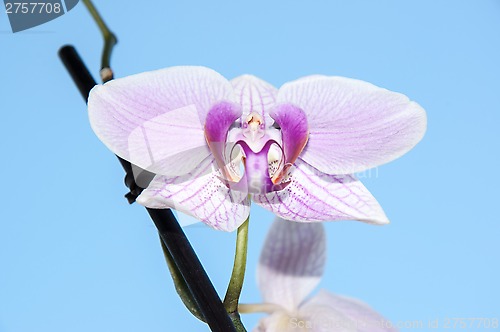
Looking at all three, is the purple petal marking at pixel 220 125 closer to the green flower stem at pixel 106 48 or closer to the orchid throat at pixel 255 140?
the orchid throat at pixel 255 140

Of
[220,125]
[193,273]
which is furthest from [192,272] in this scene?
[220,125]

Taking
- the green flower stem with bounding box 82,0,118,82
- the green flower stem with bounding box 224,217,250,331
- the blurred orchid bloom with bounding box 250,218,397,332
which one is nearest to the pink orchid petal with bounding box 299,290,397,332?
the blurred orchid bloom with bounding box 250,218,397,332

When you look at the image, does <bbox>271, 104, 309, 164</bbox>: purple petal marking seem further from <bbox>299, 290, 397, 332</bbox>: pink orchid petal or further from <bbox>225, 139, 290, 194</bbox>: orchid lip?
<bbox>299, 290, 397, 332</bbox>: pink orchid petal

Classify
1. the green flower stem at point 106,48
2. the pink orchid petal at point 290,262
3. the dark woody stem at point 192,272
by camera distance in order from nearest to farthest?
1. the dark woody stem at point 192,272
2. the green flower stem at point 106,48
3. the pink orchid petal at point 290,262

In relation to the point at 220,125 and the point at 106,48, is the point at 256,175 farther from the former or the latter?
the point at 106,48

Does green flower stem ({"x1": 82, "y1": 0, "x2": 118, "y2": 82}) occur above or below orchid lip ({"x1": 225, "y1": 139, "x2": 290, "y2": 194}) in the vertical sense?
above

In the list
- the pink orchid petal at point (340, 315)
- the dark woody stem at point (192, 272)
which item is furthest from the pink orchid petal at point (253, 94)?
the pink orchid petal at point (340, 315)

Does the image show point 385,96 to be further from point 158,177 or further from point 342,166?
point 158,177

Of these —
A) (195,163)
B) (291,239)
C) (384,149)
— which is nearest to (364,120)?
(384,149)
